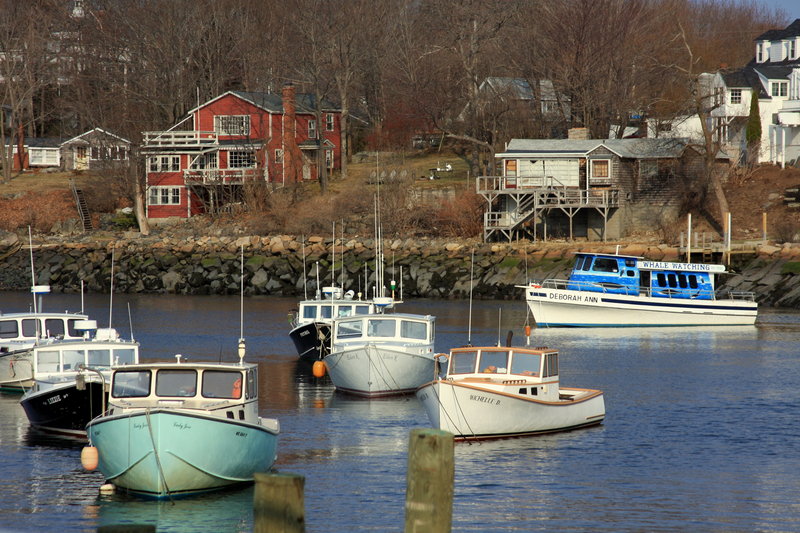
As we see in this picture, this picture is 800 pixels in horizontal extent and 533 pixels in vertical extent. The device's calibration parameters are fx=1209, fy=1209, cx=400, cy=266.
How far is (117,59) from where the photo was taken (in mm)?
104375

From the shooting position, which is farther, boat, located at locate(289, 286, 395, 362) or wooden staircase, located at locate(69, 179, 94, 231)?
wooden staircase, located at locate(69, 179, 94, 231)

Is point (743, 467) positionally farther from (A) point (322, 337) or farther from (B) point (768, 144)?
(B) point (768, 144)

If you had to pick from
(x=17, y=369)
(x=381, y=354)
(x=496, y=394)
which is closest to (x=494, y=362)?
(x=496, y=394)

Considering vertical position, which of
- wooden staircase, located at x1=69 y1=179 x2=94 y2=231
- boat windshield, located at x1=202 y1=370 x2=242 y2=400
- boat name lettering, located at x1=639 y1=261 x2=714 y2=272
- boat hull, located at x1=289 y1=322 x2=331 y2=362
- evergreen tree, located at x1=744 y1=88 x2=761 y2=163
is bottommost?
boat hull, located at x1=289 y1=322 x2=331 y2=362

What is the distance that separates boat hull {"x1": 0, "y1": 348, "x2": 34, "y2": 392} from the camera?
35.1 metres

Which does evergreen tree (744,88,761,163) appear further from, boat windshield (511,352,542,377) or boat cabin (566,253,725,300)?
boat windshield (511,352,542,377)

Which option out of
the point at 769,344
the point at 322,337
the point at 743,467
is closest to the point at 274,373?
the point at 322,337

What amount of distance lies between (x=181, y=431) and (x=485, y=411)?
29.8 feet

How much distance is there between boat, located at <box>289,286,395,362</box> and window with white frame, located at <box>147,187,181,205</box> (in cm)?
4767

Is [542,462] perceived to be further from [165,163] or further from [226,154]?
[165,163]

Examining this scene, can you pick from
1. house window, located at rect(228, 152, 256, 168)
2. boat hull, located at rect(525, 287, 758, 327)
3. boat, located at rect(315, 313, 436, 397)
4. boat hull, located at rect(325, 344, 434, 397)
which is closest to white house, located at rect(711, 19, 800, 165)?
boat hull, located at rect(525, 287, 758, 327)

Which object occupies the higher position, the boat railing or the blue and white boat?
the boat railing

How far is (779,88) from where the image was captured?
91625 mm

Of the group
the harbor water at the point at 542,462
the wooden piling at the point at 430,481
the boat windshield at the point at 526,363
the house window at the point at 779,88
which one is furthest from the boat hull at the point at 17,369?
the house window at the point at 779,88
